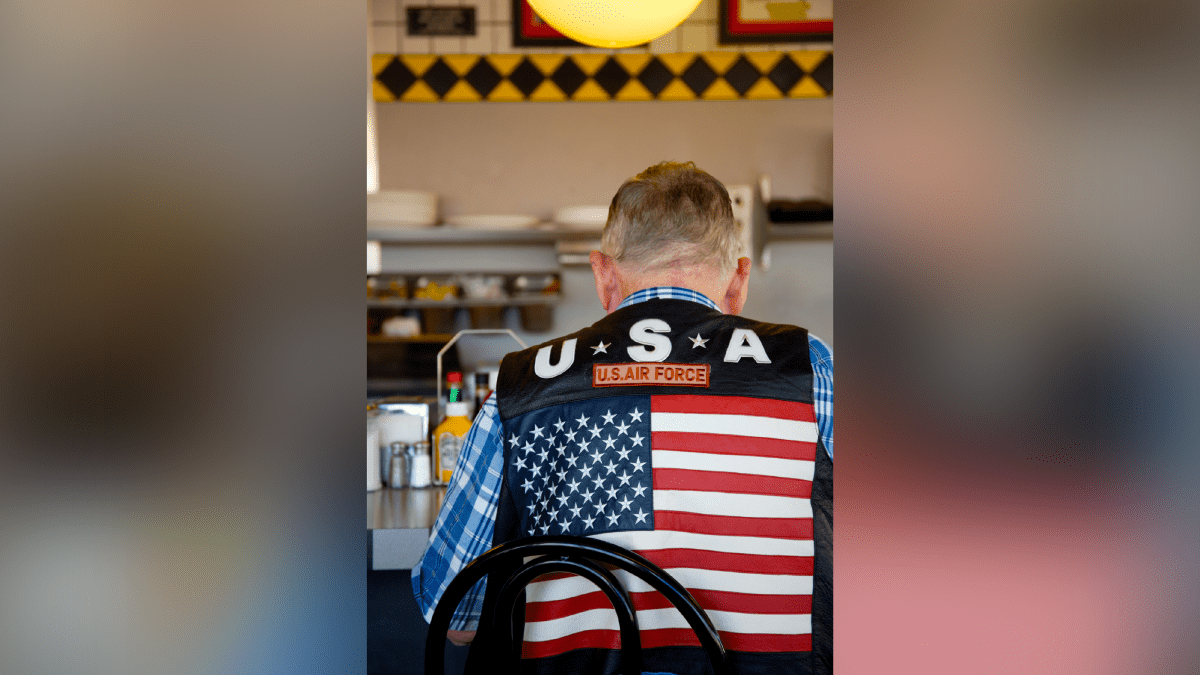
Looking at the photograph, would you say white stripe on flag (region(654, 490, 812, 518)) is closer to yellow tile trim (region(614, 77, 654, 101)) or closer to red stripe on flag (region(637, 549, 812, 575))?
red stripe on flag (region(637, 549, 812, 575))

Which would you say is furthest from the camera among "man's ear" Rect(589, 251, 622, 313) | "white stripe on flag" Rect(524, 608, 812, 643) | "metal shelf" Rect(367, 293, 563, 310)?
"metal shelf" Rect(367, 293, 563, 310)

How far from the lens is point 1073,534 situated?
9.9 inches

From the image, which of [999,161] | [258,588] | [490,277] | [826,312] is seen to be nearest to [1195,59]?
[999,161]

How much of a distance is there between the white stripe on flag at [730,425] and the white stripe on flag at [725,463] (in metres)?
0.03

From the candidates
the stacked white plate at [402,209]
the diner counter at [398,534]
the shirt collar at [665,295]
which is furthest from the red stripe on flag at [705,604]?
the stacked white plate at [402,209]

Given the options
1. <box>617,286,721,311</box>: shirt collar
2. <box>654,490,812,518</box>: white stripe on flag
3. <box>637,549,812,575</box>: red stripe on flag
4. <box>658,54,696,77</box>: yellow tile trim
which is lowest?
<box>637,549,812,575</box>: red stripe on flag

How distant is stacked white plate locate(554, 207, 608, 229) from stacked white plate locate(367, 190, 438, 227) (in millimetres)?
662

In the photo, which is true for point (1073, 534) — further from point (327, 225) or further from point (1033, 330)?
point (327, 225)

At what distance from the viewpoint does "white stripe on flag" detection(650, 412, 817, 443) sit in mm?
1025

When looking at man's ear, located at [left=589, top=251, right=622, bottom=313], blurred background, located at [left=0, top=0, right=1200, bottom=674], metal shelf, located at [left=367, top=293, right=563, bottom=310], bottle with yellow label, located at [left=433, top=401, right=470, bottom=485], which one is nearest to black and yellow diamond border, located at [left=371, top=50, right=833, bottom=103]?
metal shelf, located at [left=367, top=293, right=563, bottom=310]

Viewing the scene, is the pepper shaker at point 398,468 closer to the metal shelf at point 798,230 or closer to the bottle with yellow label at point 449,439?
the bottle with yellow label at point 449,439

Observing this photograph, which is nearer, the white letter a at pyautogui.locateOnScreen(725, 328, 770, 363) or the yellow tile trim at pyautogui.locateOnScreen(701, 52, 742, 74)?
the white letter a at pyautogui.locateOnScreen(725, 328, 770, 363)

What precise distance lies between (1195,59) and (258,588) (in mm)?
345

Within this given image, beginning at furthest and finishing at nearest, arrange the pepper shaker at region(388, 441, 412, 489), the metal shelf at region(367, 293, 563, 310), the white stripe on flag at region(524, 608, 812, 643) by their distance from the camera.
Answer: the metal shelf at region(367, 293, 563, 310)
the pepper shaker at region(388, 441, 412, 489)
the white stripe on flag at region(524, 608, 812, 643)
